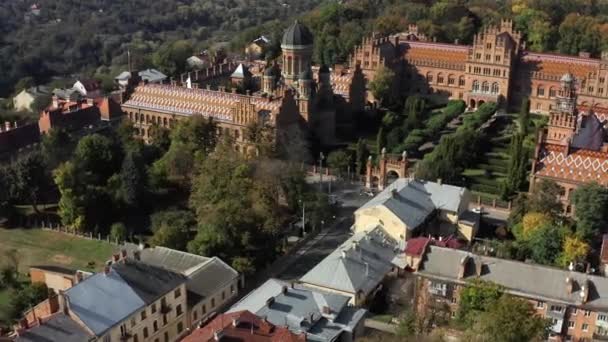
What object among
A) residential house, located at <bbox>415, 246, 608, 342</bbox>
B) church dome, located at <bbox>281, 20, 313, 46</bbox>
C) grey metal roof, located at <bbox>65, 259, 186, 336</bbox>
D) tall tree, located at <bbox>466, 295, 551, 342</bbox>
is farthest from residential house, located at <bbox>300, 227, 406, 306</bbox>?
church dome, located at <bbox>281, 20, 313, 46</bbox>

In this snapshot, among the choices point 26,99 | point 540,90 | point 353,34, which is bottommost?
point 26,99

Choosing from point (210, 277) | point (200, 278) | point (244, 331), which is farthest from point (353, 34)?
point (244, 331)

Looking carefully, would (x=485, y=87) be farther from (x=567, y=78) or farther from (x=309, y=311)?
(x=309, y=311)

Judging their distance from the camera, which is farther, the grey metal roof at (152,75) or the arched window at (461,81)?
the grey metal roof at (152,75)

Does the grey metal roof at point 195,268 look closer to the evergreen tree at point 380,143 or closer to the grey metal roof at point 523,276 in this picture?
the grey metal roof at point 523,276

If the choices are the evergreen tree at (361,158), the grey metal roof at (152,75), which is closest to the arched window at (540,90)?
the evergreen tree at (361,158)

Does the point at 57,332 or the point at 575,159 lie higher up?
the point at 575,159
